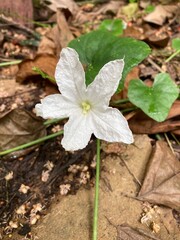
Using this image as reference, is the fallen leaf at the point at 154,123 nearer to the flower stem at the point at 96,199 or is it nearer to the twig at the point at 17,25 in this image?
the flower stem at the point at 96,199

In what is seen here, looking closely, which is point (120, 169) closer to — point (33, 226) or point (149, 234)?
point (149, 234)

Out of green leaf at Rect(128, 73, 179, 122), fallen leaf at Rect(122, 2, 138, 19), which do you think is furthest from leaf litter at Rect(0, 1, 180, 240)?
fallen leaf at Rect(122, 2, 138, 19)

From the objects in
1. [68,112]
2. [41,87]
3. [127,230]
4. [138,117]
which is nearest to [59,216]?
[127,230]

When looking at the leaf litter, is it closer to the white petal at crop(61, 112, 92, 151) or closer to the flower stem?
the flower stem

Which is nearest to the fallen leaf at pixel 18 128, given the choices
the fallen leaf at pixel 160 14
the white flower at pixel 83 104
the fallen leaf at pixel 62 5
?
the white flower at pixel 83 104

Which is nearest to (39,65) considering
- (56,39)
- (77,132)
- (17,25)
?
(56,39)

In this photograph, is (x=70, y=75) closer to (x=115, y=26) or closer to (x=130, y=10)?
(x=115, y=26)

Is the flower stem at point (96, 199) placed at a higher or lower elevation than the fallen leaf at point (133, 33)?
lower
